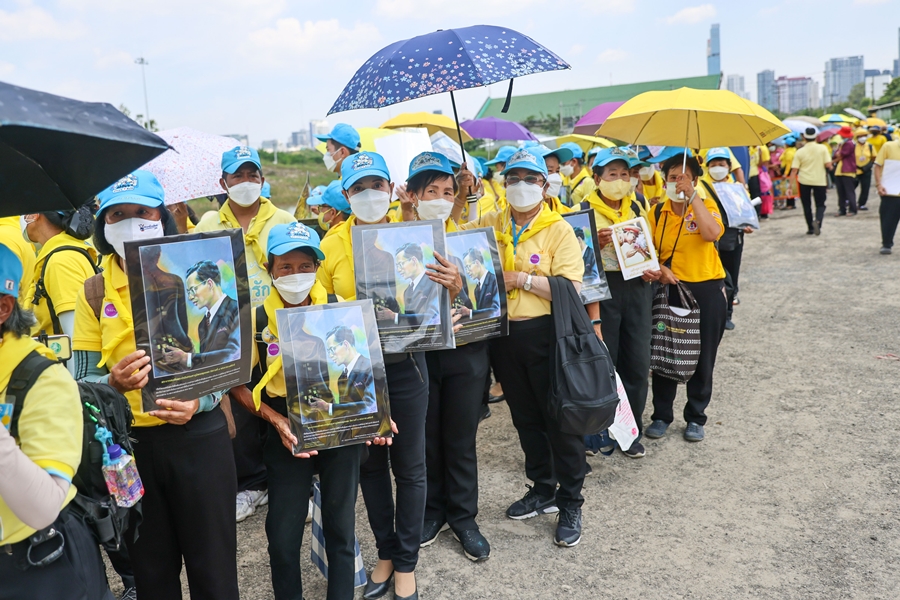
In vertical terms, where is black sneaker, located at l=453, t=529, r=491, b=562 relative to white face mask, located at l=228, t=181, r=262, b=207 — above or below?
below

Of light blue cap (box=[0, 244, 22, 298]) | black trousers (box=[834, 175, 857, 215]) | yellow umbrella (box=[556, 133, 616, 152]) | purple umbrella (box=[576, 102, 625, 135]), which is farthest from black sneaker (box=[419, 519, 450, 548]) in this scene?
black trousers (box=[834, 175, 857, 215])

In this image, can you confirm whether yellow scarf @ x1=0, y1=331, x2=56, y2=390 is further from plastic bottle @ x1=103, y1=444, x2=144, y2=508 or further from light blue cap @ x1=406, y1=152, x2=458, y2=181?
light blue cap @ x1=406, y1=152, x2=458, y2=181

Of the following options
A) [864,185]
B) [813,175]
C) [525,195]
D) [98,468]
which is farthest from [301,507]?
[864,185]

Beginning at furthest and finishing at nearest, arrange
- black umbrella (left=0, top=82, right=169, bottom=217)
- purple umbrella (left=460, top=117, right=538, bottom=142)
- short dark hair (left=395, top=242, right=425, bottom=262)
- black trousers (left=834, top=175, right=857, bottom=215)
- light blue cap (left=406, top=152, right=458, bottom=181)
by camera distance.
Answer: black trousers (left=834, top=175, right=857, bottom=215), purple umbrella (left=460, top=117, right=538, bottom=142), light blue cap (left=406, top=152, right=458, bottom=181), short dark hair (left=395, top=242, right=425, bottom=262), black umbrella (left=0, top=82, right=169, bottom=217)

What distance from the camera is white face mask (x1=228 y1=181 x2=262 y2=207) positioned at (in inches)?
152

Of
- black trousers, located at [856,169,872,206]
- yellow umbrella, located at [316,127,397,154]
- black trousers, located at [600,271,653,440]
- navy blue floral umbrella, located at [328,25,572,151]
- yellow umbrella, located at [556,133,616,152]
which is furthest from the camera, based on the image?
black trousers, located at [856,169,872,206]

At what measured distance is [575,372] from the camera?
3615 millimetres

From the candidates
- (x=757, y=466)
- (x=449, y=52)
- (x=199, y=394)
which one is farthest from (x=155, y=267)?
(x=757, y=466)

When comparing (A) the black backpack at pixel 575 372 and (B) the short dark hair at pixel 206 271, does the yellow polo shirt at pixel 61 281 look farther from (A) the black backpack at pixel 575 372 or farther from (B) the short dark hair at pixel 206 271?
(A) the black backpack at pixel 575 372

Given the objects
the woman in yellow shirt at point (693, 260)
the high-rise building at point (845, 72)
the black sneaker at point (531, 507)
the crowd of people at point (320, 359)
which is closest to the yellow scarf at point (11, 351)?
the crowd of people at point (320, 359)

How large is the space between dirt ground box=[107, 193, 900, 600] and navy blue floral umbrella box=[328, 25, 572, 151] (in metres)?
2.45

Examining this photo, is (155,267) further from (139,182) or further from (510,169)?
(510,169)

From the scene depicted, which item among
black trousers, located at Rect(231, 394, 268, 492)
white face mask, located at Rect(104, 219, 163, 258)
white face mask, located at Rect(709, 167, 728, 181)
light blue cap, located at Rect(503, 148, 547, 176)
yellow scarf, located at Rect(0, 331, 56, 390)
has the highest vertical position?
light blue cap, located at Rect(503, 148, 547, 176)

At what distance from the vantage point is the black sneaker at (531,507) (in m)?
4.07
